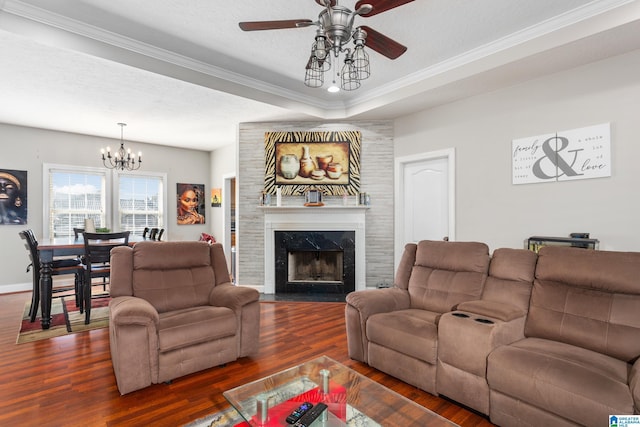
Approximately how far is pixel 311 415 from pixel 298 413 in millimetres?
65

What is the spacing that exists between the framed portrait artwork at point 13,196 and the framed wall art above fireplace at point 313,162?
13.7 feet

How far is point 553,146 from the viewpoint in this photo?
11.6 ft

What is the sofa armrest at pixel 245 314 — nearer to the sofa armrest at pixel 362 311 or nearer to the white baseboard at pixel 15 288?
the sofa armrest at pixel 362 311

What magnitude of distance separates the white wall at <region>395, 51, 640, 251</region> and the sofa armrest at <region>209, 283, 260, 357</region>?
9.72 feet

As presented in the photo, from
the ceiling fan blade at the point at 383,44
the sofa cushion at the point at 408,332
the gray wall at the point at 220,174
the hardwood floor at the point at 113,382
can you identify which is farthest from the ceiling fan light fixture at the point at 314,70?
the gray wall at the point at 220,174

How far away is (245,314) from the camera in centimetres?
281

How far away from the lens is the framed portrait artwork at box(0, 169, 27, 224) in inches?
213

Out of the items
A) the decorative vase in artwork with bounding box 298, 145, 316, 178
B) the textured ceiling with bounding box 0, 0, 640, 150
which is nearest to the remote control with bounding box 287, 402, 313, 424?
the textured ceiling with bounding box 0, 0, 640, 150

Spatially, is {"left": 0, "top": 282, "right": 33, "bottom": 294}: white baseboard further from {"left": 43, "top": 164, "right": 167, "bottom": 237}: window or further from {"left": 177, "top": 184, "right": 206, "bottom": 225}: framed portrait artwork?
{"left": 177, "top": 184, "right": 206, "bottom": 225}: framed portrait artwork

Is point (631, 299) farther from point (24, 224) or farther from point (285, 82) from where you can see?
point (24, 224)

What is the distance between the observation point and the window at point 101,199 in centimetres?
595

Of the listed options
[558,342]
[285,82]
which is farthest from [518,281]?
[285,82]

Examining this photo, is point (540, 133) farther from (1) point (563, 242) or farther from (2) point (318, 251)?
(2) point (318, 251)

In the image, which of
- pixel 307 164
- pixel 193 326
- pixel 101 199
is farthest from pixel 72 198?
pixel 193 326
